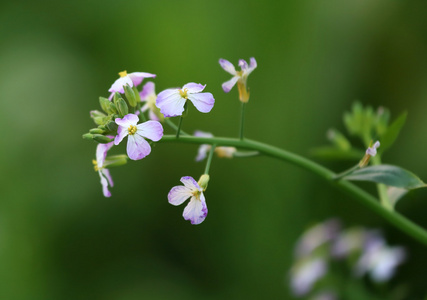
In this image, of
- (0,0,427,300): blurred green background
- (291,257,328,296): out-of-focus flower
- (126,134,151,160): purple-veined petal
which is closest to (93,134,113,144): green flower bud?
(126,134,151,160): purple-veined petal

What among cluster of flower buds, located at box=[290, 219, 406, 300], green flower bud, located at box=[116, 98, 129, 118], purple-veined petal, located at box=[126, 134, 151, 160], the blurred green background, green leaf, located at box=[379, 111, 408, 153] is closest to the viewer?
purple-veined petal, located at box=[126, 134, 151, 160]

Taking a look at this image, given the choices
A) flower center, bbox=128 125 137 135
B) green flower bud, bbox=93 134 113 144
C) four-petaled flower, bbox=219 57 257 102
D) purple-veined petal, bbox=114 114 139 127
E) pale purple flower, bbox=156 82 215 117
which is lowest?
green flower bud, bbox=93 134 113 144

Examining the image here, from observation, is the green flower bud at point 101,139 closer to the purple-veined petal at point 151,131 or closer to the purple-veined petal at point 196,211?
the purple-veined petal at point 151,131

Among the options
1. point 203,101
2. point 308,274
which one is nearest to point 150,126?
point 203,101

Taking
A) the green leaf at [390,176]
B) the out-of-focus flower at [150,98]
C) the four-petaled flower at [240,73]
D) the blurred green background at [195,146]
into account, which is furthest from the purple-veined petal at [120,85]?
the blurred green background at [195,146]

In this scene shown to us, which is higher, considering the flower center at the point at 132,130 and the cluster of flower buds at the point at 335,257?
the flower center at the point at 132,130

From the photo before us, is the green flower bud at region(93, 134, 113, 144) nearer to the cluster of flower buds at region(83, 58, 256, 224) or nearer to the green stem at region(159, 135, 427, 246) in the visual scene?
the cluster of flower buds at region(83, 58, 256, 224)

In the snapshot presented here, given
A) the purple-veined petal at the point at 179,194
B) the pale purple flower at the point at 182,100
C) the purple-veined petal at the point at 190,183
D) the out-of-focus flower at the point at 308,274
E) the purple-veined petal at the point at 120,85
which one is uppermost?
the purple-veined petal at the point at 120,85
